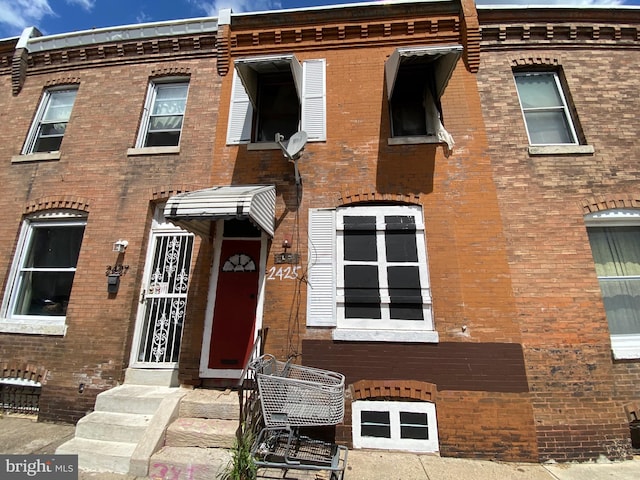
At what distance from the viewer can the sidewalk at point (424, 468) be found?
12.8 feet

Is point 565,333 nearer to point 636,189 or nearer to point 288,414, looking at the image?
point 636,189

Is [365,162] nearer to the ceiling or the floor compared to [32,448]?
nearer to the ceiling

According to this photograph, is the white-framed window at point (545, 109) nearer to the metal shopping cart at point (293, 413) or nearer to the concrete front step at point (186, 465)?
the metal shopping cart at point (293, 413)

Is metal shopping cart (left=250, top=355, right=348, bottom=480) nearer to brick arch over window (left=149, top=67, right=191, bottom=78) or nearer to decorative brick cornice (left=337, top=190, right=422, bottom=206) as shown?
decorative brick cornice (left=337, top=190, right=422, bottom=206)

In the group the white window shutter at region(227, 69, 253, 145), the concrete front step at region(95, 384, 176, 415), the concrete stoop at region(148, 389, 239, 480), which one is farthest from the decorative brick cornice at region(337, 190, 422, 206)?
the concrete front step at region(95, 384, 176, 415)

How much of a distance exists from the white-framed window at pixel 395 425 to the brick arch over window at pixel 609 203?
168 inches

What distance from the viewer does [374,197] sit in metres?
5.68

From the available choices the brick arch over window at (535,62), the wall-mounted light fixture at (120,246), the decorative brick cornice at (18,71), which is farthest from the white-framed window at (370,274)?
the decorative brick cornice at (18,71)

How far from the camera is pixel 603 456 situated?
Result: 443cm

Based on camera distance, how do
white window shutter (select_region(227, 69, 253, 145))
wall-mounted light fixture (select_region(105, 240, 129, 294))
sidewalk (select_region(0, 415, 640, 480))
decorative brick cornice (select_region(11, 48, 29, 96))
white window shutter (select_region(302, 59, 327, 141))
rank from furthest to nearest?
decorative brick cornice (select_region(11, 48, 29, 96)), white window shutter (select_region(227, 69, 253, 145)), white window shutter (select_region(302, 59, 327, 141)), wall-mounted light fixture (select_region(105, 240, 129, 294)), sidewalk (select_region(0, 415, 640, 480))

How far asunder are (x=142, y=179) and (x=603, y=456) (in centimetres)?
891

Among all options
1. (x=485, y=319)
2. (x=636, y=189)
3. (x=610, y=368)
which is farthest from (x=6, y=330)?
(x=636, y=189)

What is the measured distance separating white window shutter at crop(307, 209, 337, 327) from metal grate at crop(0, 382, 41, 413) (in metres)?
5.16

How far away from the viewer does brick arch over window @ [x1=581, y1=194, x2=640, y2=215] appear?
534 cm
